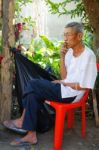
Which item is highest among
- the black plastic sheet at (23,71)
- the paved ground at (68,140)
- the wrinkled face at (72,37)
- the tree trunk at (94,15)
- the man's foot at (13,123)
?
the tree trunk at (94,15)

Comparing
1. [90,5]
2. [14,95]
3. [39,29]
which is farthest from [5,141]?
[39,29]

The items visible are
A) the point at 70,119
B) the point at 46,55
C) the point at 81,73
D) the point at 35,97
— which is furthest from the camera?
the point at 46,55

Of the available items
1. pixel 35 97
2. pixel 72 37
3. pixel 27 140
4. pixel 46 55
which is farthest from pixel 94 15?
pixel 27 140

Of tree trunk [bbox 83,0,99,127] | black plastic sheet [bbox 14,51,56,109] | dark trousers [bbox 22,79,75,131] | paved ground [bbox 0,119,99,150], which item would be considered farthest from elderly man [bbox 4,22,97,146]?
tree trunk [bbox 83,0,99,127]

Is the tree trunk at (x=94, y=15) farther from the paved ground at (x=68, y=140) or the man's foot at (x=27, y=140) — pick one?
the man's foot at (x=27, y=140)

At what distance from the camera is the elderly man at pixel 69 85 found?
3.99 meters

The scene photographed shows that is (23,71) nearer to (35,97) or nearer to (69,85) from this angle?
(35,97)

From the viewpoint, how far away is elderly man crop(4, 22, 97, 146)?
399 cm

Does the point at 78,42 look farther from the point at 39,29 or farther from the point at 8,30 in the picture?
the point at 39,29

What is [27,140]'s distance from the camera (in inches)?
166

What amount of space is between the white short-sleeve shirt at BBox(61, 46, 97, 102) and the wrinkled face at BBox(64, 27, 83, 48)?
15cm

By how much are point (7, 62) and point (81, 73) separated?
1092 millimetres

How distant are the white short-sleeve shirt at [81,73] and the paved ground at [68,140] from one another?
2.03 ft

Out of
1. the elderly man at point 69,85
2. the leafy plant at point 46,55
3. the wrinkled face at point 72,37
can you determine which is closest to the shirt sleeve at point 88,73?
the elderly man at point 69,85
